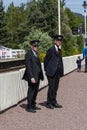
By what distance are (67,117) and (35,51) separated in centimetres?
186

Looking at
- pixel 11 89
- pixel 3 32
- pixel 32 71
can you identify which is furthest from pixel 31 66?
pixel 3 32

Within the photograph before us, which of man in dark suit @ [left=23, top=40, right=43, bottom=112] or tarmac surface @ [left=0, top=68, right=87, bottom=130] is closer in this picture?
tarmac surface @ [left=0, top=68, right=87, bottom=130]

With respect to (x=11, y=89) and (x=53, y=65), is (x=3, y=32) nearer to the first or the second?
(x=11, y=89)

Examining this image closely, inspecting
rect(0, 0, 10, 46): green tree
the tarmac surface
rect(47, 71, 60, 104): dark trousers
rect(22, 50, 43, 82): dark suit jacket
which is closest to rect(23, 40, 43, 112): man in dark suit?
rect(22, 50, 43, 82): dark suit jacket

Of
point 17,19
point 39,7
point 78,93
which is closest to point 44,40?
point 39,7

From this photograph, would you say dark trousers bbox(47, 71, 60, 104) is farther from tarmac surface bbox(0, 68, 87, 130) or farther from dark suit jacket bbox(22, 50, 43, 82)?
dark suit jacket bbox(22, 50, 43, 82)

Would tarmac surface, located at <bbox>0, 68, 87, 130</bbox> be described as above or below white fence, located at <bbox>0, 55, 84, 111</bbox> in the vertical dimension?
below

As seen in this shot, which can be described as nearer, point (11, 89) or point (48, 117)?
point (48, 117)

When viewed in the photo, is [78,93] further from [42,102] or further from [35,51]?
[35,51]

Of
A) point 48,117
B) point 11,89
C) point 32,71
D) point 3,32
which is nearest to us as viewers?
point 48,117

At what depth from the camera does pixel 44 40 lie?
5209cm

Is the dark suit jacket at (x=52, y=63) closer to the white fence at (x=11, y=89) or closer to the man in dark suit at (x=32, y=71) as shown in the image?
the man in dark suit at (x=32, y=71)

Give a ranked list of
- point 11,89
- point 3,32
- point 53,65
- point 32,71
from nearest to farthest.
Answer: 1. point 32,71
2. point 53,65
3. point 11,89
4. point 3,32

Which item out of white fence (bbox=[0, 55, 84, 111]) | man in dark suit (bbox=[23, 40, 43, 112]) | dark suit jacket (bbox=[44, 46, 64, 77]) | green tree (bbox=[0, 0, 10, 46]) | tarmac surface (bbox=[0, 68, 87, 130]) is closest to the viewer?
tarmac surface (bbox=[0, 68, 87, 130])
